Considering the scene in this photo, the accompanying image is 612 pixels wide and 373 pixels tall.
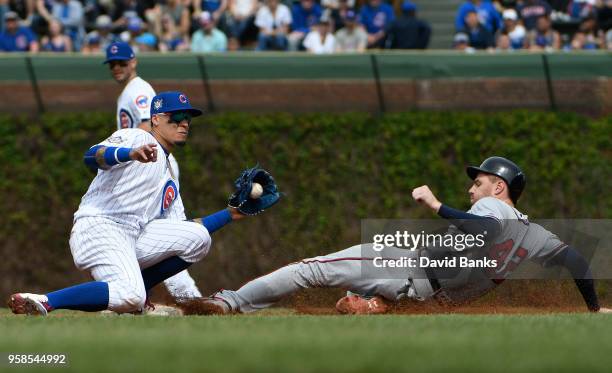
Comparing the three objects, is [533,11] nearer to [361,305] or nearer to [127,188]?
[361,305]

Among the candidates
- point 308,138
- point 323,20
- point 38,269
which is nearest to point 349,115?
point 308,138

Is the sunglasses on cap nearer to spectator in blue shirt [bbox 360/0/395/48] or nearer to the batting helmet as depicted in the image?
the batting helmet

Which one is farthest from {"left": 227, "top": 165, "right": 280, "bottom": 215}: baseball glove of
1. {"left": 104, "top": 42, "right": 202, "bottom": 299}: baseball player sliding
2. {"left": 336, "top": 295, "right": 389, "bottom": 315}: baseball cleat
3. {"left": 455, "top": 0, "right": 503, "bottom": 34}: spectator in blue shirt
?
{"left": 455, "top": 0, "right": 503, "bottom": 34}: spectator in blue shirt

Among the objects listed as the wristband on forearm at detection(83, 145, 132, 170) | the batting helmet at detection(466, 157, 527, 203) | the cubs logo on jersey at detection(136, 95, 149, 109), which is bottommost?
the batting helmet at detection(466, 157, 527, 203)

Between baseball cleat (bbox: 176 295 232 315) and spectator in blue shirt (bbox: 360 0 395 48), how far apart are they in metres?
7.81

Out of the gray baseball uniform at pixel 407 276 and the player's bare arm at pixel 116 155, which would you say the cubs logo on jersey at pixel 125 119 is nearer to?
the player's bare arm at pixel 116 155

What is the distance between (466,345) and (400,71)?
26.7 ft

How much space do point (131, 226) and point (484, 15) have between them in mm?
8756

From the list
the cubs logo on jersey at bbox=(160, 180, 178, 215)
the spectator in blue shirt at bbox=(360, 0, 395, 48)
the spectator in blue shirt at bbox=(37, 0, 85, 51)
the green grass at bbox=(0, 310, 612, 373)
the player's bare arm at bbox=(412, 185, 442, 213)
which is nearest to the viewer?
the green grass at bbox=(0, 310, 612, 373)

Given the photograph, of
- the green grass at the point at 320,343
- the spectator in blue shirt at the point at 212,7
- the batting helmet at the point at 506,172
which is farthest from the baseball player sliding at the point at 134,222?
the spectator in blue shirt at the point at 212,7

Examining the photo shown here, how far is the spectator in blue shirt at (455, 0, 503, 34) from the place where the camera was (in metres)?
15.6

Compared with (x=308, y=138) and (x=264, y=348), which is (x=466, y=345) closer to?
(x=264, y=348)

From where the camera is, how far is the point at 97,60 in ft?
45.2

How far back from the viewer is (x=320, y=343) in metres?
5.70
